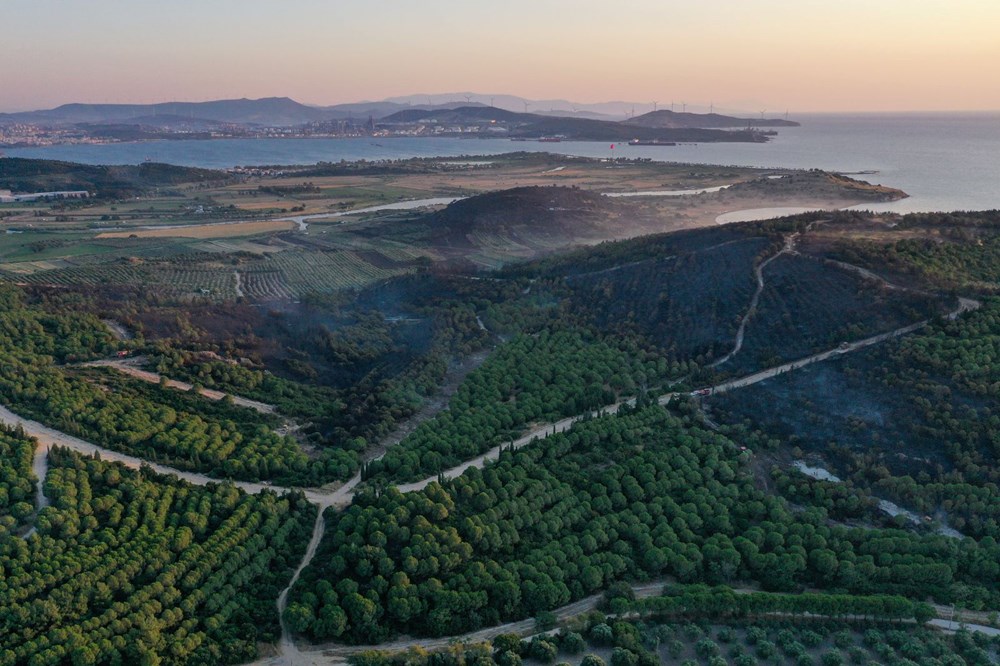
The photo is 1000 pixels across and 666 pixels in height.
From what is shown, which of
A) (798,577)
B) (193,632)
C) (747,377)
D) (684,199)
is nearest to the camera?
(193,632)

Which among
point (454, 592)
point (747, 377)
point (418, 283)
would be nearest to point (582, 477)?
point (454, 592)

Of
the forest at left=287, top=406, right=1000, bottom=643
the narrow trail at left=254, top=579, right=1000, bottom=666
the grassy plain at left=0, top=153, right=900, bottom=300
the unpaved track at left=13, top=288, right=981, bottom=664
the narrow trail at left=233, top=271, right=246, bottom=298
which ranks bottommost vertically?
the narrow trail at left=254, top=579, right=1000, bottom=666

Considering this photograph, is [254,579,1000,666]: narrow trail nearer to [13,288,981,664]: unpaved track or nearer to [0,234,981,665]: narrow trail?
[0,234,981,665]: narrow trail

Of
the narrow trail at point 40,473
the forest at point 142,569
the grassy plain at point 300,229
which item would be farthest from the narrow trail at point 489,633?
the grassy plain at point 300,229

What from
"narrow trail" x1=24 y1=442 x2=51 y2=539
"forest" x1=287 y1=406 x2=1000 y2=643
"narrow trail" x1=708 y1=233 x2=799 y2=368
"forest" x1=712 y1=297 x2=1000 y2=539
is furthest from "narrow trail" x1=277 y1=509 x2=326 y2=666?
"narrow trail" x1=708 y1=233 x2=799 y2=368

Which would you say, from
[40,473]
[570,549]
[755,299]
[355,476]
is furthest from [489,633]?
[755,299]

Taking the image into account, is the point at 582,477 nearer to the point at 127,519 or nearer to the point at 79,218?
the point at 127,519

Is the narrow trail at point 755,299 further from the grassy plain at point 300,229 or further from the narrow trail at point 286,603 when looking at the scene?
the grassy plain at point 300,229

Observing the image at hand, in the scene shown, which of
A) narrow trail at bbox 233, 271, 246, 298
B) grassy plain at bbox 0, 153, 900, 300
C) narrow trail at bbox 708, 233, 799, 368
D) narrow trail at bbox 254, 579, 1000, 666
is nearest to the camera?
narrow trail at bbox 254, 579, 1000, 666
